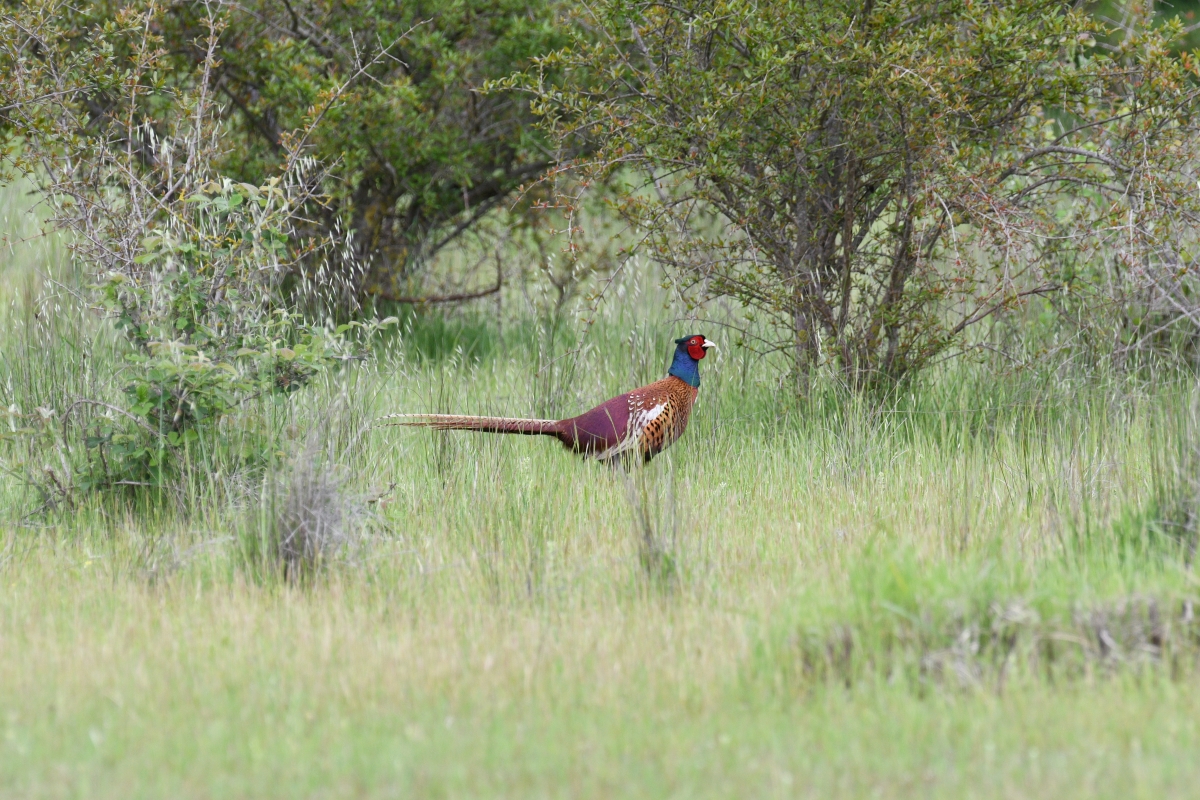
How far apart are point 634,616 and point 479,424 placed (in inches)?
77.3

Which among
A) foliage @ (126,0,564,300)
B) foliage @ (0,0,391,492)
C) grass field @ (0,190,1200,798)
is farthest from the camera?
foliage @ (126,0,564,300)

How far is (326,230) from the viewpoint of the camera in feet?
29.5

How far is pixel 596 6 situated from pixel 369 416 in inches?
88.0

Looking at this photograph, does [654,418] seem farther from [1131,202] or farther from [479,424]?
[1131,202]

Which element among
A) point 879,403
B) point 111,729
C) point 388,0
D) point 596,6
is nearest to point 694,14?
point 596,6

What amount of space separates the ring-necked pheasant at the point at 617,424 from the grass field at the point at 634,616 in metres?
0.12

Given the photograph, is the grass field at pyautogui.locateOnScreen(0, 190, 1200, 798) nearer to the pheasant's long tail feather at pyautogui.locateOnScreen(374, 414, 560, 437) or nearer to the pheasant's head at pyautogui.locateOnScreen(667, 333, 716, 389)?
the pheasant's long tail feather at pyautogui.locateOnScreen(374, 414, 560, 437)

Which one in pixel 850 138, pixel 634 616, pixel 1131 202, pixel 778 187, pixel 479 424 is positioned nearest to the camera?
pixel 634 616

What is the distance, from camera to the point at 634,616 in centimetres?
407

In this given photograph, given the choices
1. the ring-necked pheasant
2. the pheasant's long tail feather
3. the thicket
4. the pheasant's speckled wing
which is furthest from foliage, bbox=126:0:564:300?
the pheasant's speckled wing

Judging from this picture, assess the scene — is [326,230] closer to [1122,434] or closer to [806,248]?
[806,248]

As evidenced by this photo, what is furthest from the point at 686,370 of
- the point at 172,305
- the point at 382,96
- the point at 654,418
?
the point at 382,96

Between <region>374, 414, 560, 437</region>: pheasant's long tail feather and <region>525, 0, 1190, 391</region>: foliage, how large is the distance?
100 centimetres

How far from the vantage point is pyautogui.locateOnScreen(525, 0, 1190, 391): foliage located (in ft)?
19.1
